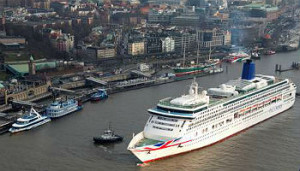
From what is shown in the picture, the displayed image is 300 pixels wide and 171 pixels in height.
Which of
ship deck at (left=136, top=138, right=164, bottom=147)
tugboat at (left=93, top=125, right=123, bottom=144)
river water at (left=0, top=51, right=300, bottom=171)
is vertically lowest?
river water at (left=0, top=51, right=300, bottom=171)

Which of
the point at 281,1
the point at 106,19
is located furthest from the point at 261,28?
the point at 281,1

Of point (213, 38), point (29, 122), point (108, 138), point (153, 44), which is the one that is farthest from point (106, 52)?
point (108, 138)

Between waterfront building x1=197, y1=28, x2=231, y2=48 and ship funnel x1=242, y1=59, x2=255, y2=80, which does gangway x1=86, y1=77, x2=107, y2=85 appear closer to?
ship funnel x1=242, y1=59, x2=255, y2=80

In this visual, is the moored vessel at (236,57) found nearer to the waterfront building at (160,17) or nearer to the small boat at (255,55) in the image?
the small boat at (255,55)

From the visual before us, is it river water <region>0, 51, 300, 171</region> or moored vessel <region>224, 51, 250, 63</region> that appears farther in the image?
moored vessel <region>224, 51, 250, 63</region>

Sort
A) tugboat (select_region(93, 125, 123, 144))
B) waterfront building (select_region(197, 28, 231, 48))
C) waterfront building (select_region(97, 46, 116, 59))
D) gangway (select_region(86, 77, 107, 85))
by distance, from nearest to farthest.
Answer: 1. tugboat (select_region(93, 125, 123, 144))
2. gangway (select_region(86, 77, 107, 85))
3. waterfront building (select_region(97, 46, 116, 59))
4. waterfront building (select_region(197, 28, 231, 48))

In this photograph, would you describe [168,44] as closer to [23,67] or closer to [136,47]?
[136,47]

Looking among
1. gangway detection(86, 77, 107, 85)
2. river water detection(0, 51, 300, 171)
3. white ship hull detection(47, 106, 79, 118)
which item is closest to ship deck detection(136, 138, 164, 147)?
river water detection(0, 51, 300, 171)
